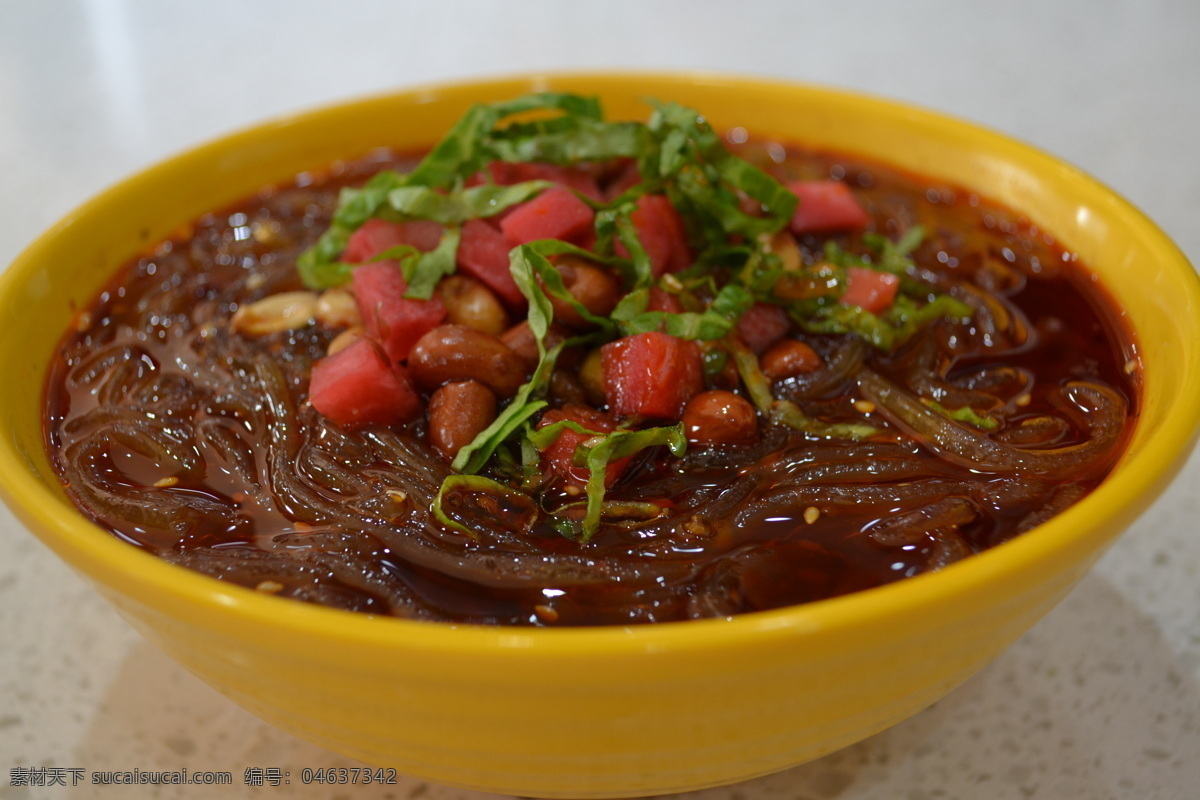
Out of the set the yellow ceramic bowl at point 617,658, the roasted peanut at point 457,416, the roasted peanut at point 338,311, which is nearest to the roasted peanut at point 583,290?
the roasted peanut at point 457,416

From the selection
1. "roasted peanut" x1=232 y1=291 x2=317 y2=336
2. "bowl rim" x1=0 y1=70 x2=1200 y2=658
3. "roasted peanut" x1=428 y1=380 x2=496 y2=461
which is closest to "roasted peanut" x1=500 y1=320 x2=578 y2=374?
"roasted peanut" x1=428 y1=380 x2=496 y2=461

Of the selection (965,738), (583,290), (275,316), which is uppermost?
(583,290)

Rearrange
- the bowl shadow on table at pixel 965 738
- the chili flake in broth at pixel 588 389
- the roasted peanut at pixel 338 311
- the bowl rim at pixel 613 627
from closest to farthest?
the bowl rim at pixel 613 627, the chili flake in broth at pixel 588 389, the bowl shadow on table at pixel 965 738, the roasted peanut at pixel 338 311

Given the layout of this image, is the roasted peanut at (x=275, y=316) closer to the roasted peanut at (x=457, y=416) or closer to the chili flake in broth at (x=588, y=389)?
the chili flake in broth at (x=588, y=389)

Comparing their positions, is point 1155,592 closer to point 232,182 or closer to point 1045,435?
point 1045,435

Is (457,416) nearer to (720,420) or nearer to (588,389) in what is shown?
(588,389)

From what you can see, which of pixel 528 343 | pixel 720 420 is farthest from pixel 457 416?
pixel 720 420
